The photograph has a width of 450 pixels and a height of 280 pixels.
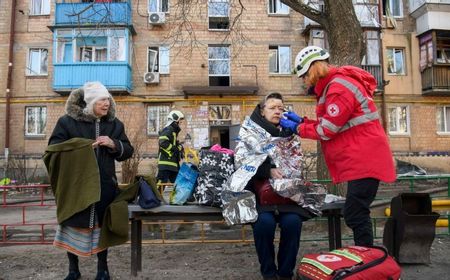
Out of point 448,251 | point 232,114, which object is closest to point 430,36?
point 232,114

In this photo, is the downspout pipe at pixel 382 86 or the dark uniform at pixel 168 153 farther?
the downspout pipe at pixel 382 86

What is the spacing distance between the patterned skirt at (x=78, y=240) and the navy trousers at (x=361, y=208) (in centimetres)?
210

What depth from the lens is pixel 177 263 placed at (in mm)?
4262

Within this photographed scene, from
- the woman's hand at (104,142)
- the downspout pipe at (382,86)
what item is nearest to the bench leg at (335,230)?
the woman's hand at (104,142)

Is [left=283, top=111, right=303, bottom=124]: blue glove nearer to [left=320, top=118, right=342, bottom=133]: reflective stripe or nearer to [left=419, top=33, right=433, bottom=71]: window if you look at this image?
[left=320, top=118, right=342, bottom=133]: reflective stripe

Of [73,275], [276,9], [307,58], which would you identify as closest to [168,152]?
[73,275]

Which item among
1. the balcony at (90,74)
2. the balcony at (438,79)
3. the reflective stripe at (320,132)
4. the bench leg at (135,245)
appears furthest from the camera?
the balcony at (438,79)

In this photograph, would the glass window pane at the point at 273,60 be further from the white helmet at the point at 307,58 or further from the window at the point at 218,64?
the white helmet at the point at 307,58

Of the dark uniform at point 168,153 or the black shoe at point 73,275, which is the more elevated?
the dark uniform at point 168,153

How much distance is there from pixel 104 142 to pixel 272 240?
1643 millimetres

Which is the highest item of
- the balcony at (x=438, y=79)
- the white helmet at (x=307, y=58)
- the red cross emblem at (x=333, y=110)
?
the balcony at (x=438, y=79)

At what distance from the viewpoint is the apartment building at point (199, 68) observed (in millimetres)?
19062

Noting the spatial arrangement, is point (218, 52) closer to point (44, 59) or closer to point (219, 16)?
point (219, 16)

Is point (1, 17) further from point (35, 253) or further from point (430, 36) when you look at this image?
point (430, 36)
